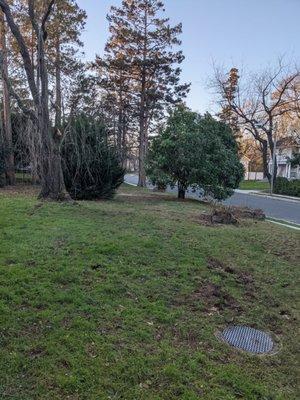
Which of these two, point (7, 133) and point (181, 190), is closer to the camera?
point (181, 190)

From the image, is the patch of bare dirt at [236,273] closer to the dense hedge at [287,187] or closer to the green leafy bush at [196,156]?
the green leafy bush at [196,156]

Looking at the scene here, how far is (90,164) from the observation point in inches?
553

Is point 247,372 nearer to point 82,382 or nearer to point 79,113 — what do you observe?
point 82,382

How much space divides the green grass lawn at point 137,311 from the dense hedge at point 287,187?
2494 cm

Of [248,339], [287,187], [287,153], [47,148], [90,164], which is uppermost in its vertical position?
[287,153]

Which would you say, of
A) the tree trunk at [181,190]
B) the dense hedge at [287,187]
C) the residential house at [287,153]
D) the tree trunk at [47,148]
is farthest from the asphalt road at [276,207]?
the residential house at [287,153]

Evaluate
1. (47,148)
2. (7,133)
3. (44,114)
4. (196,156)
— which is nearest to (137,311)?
(47,148)

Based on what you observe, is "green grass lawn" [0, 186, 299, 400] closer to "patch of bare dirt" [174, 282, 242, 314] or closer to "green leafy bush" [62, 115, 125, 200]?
"patch of bare dirt" [174, 282, 242, 314]

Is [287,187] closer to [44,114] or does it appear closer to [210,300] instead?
[44,114]

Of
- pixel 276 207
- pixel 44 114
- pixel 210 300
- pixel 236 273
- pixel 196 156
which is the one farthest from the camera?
pixel 276 207

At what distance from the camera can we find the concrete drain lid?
4.26 metres

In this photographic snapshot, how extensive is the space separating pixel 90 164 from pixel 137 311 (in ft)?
32.4

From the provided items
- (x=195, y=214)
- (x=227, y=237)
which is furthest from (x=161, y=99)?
(x=227, y=237)

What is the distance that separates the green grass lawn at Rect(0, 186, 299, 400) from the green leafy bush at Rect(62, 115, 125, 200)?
556 centimetres
